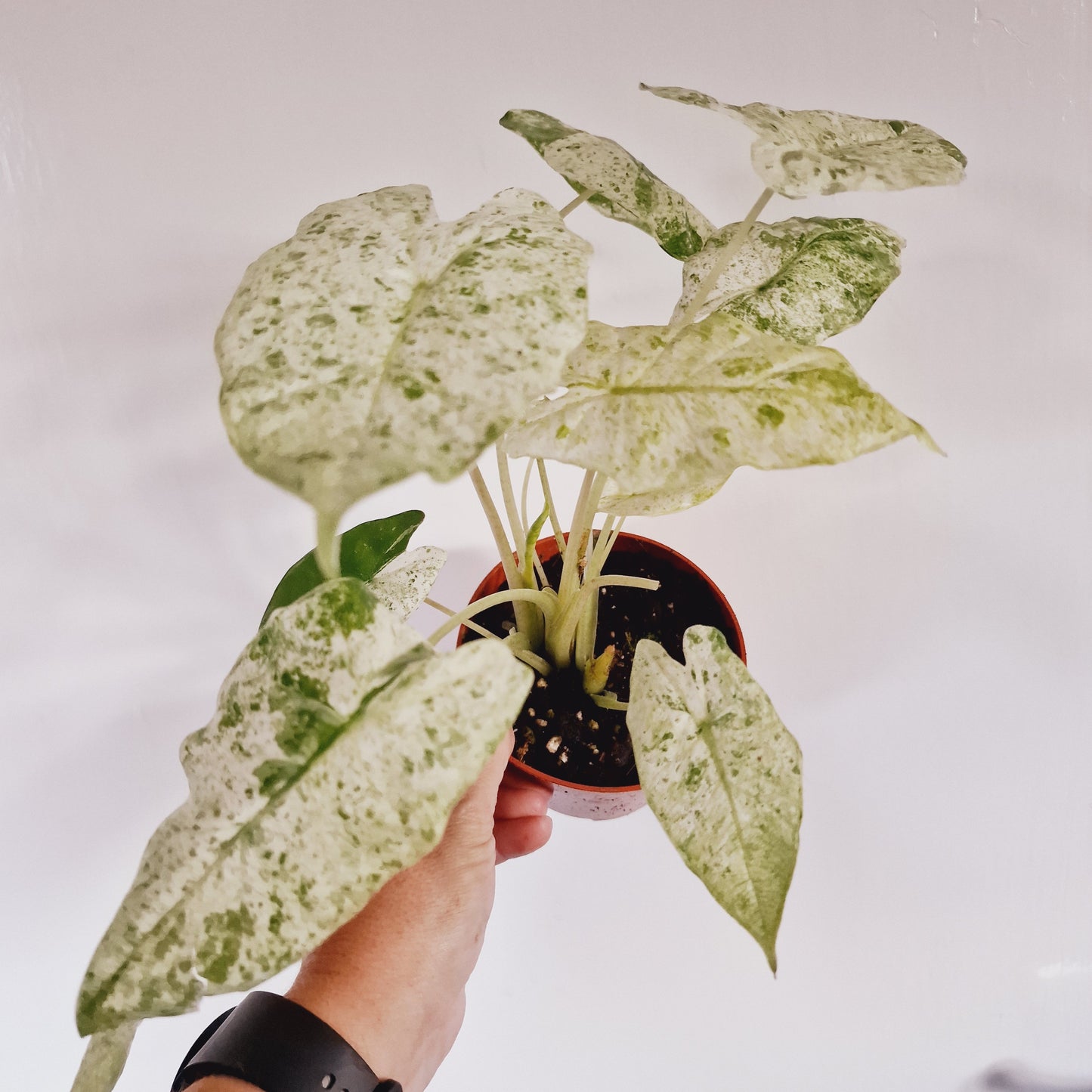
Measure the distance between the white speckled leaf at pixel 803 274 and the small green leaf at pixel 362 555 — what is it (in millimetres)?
304

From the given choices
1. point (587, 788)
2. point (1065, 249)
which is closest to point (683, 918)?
point (587, 788)

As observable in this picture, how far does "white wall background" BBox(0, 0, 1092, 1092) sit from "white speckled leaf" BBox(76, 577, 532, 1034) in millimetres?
631

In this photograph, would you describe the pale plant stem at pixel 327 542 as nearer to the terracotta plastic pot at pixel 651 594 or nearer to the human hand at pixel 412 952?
the human hand at pixel 412 952

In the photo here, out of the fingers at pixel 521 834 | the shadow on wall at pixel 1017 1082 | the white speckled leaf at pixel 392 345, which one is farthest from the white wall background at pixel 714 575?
the white speckled leaf at pixel 392 345

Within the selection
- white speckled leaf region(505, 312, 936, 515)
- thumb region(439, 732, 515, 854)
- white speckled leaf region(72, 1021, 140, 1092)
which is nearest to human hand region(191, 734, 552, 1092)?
thumb region(439, 732, 515, 854)

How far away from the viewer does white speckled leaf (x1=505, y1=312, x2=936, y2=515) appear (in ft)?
1.55

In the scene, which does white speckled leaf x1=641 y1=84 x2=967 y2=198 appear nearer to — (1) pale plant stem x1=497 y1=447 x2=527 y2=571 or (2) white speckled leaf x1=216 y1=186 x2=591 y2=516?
(2) white speckled leaf x1=216 y1=186 x2=591 y2=516

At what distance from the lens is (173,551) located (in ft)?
3.53

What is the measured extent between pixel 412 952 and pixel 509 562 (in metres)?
0.35

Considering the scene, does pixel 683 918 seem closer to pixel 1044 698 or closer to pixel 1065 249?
pixel 1044 698

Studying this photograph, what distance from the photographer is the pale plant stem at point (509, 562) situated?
0.70 metres

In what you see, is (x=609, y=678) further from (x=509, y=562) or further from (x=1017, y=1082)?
(x=1017, y=1082)

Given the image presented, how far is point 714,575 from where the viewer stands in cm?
113

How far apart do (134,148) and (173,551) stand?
Result: 0.46 meters
